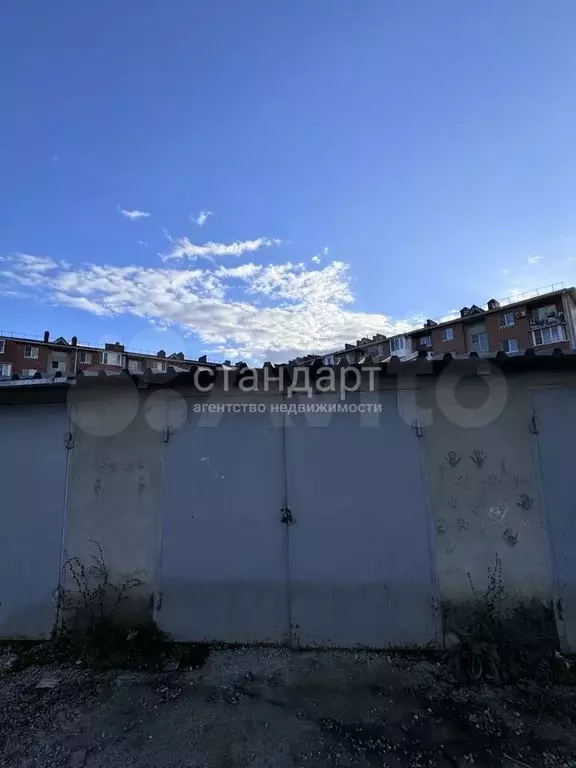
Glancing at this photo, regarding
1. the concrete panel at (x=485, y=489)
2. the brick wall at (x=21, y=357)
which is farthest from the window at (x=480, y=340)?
the brick wall at (x=21, y=357)

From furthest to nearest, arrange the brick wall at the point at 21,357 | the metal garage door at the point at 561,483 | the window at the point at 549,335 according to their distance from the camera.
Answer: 1. the brick wall at the point at 21,357
2. the window at the point at 549,335
3. the metal garage door at the point at 561,483

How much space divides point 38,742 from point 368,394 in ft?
12.8

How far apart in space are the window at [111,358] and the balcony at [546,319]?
4225 centimetres

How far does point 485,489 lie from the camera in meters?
3.88

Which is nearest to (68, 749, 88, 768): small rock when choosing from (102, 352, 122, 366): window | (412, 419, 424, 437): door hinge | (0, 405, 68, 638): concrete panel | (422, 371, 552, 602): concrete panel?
(0, 405, 68, 638): concrete panel

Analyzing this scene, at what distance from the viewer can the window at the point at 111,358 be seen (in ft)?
144

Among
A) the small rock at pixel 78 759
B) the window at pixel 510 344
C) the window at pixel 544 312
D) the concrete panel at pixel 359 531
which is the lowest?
the small rock at pixel 78 759

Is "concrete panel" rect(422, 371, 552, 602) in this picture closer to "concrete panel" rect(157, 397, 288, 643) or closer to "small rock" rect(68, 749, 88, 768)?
"concrete panel" rect(157, 397, 288, 643)

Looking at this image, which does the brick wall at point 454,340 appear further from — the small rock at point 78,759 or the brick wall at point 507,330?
the small rock at point 78,759

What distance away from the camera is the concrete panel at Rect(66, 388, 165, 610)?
4105 millimetres

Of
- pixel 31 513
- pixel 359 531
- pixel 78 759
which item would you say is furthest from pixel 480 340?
pixel 78 759

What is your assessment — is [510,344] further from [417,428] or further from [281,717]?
[281,717]

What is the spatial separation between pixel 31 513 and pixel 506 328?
38.1m

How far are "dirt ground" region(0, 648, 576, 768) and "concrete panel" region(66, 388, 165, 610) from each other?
0.93m
